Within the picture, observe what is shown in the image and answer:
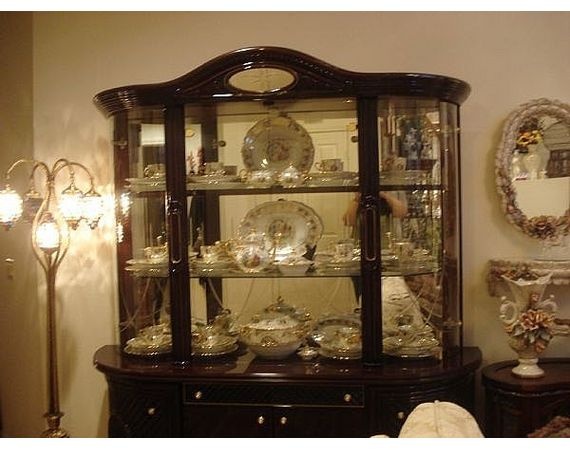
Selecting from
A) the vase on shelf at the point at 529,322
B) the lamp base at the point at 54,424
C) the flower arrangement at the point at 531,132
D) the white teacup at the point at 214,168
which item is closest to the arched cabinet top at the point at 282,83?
the white teacup at the point at 214,168

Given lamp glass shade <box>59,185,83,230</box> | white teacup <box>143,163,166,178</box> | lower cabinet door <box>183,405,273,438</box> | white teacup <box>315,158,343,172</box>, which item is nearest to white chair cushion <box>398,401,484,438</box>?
lower cabinet door <box>183,405,273,438</box>

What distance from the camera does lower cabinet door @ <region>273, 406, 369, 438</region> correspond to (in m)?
2.14

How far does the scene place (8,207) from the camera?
2.24 meters

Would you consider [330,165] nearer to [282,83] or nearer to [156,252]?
[282,83]

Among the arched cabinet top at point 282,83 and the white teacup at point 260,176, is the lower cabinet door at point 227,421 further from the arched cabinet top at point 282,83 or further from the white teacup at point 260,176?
the arched cabinet top at point 282,83

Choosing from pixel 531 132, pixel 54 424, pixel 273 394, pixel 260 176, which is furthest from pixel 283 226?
pixel 54 424

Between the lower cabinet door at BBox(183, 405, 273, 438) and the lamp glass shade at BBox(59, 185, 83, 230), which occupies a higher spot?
the lamp glass shade at BBox(59, 185, 83, 230)

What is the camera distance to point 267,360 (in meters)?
2.32

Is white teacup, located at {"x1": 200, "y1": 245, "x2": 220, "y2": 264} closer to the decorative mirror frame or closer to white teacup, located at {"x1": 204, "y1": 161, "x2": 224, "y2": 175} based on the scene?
white teacup, located at {"x1": 204, "y1": 161, "x2": 224, "y2": 175}

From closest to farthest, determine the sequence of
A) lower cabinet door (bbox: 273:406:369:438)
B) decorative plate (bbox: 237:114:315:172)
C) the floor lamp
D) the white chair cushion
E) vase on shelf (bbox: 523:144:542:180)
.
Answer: the white chair cushion → lower cabinet door (bbox: 273:406:369:438) → the floor lamp → decorative plate (bbox: 237:114:315:172) → vase on shelf (bbox: 523:144:542:180)

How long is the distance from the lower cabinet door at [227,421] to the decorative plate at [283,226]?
0.61 m

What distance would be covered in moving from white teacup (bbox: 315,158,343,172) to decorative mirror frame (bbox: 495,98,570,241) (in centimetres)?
70

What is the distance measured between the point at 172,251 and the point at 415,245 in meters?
0.95

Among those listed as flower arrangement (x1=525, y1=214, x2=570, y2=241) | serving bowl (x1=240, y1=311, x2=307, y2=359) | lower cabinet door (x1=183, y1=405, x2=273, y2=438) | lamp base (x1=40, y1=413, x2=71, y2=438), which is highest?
flower arrangement (x1=525, y1=214, x2=570, y2=241)
